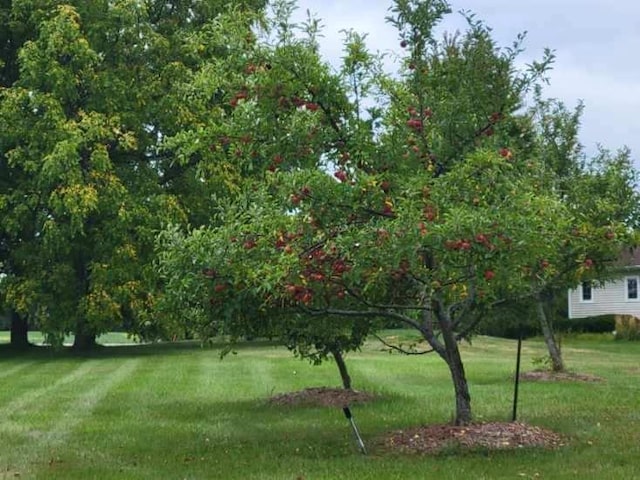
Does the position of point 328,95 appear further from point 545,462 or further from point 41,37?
point 41,37

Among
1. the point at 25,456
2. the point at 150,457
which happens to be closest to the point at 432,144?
the point at 150,457

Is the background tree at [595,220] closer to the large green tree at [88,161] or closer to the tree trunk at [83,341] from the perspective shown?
the large green tree at [88,161]

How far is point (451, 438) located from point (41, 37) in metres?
19.5

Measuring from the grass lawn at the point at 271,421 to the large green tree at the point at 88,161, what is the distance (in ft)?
11.5

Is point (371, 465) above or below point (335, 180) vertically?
below

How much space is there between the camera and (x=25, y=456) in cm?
887

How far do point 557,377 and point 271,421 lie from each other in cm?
701

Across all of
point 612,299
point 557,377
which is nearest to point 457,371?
point 557,377

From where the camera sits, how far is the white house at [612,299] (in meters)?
39.9

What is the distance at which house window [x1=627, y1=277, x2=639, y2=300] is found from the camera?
40.2 metres

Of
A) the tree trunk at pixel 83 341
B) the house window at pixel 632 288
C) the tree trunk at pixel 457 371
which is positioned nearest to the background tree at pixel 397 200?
the tree trunk at pixel 457 371

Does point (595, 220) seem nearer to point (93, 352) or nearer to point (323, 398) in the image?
point (323, 398)

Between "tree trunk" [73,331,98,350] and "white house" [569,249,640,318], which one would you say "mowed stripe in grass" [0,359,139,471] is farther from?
"white house" [569,249,640,318]

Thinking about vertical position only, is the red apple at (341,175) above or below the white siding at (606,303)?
above
